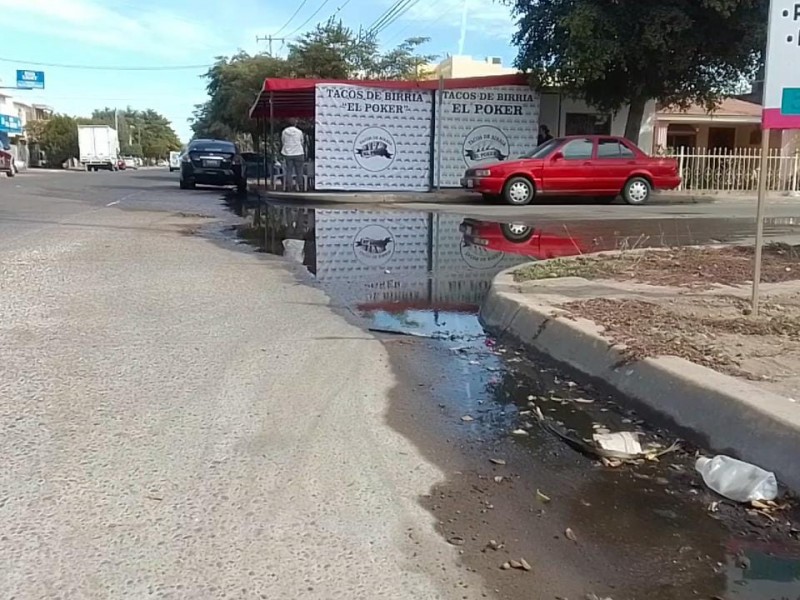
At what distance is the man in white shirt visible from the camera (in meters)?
22.1

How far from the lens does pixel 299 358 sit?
17.7 ft

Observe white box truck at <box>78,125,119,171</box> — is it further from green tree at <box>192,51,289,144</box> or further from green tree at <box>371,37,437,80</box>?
green tree at <box>371,37,437,80</box>

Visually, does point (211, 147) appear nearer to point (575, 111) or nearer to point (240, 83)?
point (575, 111)

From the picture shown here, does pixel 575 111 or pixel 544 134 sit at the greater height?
pixel 575 111

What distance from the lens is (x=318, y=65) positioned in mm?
38156

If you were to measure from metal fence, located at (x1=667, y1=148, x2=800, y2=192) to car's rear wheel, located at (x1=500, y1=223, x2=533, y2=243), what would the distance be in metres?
12.5

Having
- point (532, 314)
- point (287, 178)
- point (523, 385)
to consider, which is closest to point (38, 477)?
point (523, 385)

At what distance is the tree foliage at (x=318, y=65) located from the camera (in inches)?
1506

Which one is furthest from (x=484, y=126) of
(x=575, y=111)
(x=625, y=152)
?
(x=625, y=152)

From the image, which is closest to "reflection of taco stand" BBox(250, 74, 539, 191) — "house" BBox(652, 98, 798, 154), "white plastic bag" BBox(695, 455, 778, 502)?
"house" BBox(652, 98, 798, 154)

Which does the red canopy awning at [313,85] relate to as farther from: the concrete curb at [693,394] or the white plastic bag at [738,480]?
the white plastic bag at [738,480]

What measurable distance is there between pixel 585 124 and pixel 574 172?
300 inches

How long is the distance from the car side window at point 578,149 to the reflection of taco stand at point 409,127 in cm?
328

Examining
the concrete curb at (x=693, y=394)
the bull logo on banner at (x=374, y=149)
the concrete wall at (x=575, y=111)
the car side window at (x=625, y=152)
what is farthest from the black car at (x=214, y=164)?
the concrete curb at (x=693, y=394)
